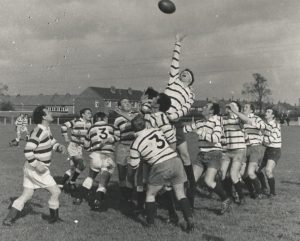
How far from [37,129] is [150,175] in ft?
6.48

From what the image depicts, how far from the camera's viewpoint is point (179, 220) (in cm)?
706

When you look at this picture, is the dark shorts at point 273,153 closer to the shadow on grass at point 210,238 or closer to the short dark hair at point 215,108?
the short dark hair at point 215,108

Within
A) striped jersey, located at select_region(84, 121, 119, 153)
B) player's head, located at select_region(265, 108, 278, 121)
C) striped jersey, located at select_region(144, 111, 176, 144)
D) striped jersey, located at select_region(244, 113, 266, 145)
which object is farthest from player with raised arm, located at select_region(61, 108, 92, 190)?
player's head, located at select_region(265, 108, 278, 121)

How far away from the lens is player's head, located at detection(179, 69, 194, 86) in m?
7.43

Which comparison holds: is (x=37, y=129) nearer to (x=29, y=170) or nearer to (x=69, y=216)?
(x=29, y=170)

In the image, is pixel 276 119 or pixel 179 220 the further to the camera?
pixel 276 119

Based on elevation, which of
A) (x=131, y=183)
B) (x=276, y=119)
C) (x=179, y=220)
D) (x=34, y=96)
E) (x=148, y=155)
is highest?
(x=34, y=96)

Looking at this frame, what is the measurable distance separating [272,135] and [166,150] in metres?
4.19

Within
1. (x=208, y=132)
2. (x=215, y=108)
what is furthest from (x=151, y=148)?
(x=215, y=108)

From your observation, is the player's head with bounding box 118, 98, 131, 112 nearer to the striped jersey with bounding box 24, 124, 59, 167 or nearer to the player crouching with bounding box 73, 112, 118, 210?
the player crouching with bounding box 73, 112, 118, 210

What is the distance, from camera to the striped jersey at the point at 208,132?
7660 millimetres

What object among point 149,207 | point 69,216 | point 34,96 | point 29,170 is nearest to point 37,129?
point 29,170

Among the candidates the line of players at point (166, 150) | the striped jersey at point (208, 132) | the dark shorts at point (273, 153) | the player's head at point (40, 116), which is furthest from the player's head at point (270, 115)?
the player's head at point (40, 116)

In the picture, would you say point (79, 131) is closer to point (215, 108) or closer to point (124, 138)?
point (124, 138)
